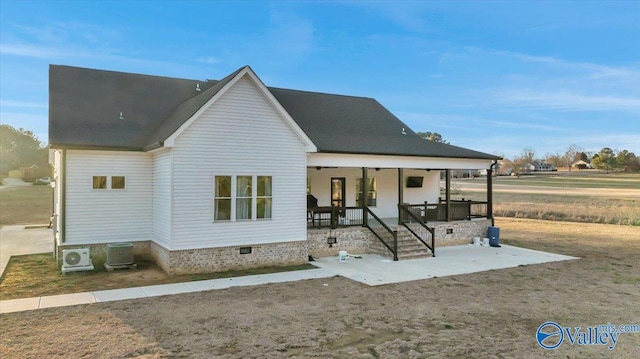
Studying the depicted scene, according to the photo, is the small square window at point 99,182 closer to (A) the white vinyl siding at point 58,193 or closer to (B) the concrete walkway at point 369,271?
(A) the white vinyl siding at point 58,193

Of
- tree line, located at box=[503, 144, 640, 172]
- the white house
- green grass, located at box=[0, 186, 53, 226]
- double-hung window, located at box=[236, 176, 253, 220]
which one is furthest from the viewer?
tree line, located at box=[503, 144, 640, 172]

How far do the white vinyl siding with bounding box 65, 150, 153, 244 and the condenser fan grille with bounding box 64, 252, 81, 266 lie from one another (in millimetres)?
958

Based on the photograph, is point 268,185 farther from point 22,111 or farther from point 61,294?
point 22,111

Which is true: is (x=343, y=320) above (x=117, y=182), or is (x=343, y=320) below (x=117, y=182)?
below

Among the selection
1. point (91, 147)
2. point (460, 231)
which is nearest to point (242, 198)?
point (91, 147)

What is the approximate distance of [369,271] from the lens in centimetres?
1280

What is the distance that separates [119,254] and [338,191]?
9.63 meters

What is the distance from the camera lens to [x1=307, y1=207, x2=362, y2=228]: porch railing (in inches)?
598

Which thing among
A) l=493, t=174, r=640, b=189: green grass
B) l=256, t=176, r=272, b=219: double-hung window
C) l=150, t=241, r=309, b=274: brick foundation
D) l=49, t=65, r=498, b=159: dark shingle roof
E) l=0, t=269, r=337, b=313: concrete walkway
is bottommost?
l=0, t=269, r=337, b=313: concrete walkway

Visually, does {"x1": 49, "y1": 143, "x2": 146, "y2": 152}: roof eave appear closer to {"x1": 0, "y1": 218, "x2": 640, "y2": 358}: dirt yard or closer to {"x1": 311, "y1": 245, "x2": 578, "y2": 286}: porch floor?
{"x1": 0, "y1": 218, "x2": 640, "y2": 358}: dirt yard

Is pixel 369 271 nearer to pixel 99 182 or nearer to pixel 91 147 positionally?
pixel 99 182

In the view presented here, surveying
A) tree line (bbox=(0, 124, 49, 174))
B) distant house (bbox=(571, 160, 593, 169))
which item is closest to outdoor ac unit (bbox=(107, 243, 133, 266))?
tree line (bbox=(0, 124, 49, 174))

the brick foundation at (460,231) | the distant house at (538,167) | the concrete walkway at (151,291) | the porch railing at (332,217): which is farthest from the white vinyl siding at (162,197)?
the distant house at (538,167)

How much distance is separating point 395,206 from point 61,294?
1447 cm
